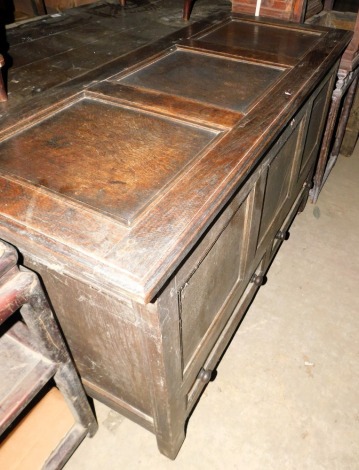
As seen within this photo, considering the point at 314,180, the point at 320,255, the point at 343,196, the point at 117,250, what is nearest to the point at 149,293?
the point at 117,250

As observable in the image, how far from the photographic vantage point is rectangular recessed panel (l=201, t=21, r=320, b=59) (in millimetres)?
1807

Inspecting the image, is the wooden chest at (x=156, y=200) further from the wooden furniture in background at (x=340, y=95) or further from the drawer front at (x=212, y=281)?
the wooden furniture in background at (x=340, y=95)

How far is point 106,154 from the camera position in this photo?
1.07 metres

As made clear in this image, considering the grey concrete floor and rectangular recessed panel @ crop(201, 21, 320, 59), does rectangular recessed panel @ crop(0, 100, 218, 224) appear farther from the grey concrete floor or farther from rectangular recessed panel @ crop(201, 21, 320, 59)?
the grey concrete floor

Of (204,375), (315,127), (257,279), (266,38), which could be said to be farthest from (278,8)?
(204,375)

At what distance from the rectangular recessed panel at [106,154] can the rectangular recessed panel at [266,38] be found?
86 centimetres

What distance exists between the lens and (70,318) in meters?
1.12

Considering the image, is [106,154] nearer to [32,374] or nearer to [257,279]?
[32,374]

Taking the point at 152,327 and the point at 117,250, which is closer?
the point at 117,250

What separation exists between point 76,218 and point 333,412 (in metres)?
1.44

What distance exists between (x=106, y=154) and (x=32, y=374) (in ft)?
2.18

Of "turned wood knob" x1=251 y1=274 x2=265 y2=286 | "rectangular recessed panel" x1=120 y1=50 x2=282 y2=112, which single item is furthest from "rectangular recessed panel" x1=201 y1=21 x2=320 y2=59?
"turned wood knob" x1=251 y1=274 x2=265 y2=286

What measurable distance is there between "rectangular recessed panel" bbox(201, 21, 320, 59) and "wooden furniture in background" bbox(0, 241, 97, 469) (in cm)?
147

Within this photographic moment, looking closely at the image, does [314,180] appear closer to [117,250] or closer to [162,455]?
[162,455]
